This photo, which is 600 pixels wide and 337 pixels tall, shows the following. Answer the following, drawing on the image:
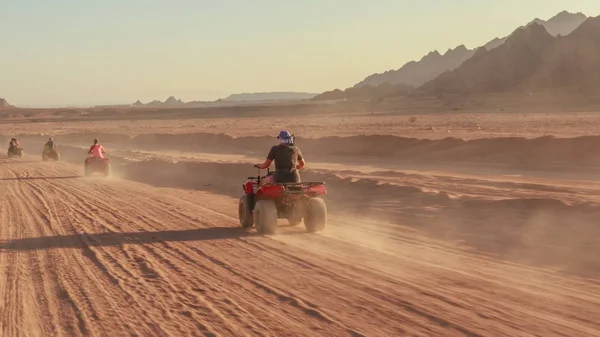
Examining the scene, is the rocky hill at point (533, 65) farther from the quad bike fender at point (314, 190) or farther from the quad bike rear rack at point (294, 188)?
the quad bike rear rack at point (294, 188)

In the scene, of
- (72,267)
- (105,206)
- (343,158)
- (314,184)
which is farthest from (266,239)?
(343,158)

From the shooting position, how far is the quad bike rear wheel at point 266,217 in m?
13.2

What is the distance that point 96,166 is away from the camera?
30109 millimetres

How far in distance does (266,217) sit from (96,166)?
1880 cm

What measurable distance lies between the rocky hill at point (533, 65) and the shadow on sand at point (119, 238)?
4190 inches

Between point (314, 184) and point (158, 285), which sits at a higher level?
point (314, 184)

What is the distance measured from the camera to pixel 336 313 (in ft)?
25.7

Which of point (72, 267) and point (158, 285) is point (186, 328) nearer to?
point (158, 285)

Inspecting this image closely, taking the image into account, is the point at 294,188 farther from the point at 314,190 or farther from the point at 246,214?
the point at 246,214

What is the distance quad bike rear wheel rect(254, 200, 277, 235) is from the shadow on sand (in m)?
0.32

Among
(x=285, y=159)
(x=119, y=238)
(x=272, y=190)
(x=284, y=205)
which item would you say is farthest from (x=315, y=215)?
(x=119, y=238)

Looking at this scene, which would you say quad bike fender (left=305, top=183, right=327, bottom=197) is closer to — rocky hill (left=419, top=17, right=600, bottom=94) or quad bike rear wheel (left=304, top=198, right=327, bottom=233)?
quad bike rear wheel (left=304, top=198, right=327, bottom=233)

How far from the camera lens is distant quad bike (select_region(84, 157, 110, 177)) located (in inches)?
1185

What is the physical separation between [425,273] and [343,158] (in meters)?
29.1
